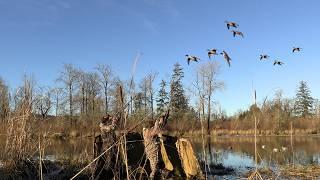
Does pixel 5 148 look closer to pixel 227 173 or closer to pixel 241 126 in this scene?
pixel 227 173

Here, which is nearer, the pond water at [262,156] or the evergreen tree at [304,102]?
the pond water at [262,156]

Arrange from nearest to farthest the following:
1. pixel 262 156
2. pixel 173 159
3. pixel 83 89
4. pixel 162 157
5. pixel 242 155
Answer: pixel 162 157 < pixel 173 159 < pixel 262 156 < pixel 242 155 < pixel 83 89

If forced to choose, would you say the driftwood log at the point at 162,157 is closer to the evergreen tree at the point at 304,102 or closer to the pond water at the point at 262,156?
the pond water at the point at 262,156

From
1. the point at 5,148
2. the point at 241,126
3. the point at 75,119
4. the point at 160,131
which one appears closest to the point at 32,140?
the point at 5,148

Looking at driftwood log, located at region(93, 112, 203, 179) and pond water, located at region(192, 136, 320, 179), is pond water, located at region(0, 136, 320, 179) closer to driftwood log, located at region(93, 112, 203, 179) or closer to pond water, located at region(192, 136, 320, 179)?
pond water, located at region(192, 136, 320, 179)

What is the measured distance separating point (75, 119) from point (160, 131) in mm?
51606

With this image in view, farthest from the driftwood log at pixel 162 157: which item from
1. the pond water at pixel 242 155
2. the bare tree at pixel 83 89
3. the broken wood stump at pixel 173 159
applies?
the bare tree at pixel 83 89

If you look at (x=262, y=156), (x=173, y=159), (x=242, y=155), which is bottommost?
(x=242, y=155)

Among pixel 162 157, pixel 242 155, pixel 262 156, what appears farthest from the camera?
pixel 242 155

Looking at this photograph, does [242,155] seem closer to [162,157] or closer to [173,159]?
[173,159]

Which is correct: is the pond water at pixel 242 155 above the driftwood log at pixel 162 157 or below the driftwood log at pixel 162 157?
below

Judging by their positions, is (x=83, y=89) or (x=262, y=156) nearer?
(x=262, y=156)

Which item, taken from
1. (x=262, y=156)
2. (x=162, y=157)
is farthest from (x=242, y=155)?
(x=162, y=157)

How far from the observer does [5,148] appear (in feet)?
30.1
